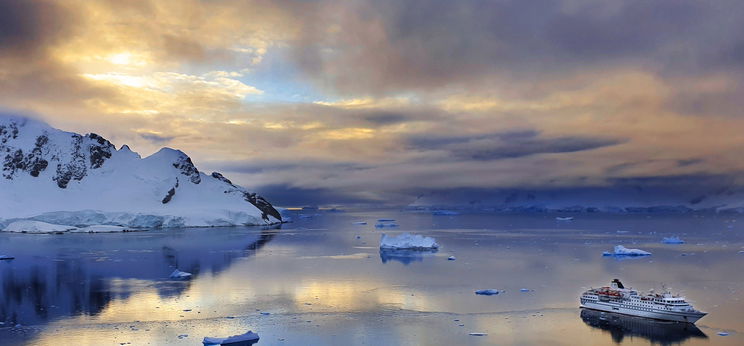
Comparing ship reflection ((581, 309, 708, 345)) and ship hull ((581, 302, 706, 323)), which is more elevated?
ship hull ((581, 302, 706, 323))

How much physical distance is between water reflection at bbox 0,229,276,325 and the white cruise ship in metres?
23.8

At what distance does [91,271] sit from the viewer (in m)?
45.2

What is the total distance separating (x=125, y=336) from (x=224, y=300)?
8.55 m

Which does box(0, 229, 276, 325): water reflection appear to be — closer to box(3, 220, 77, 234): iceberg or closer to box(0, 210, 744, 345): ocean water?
box(0, 210, 744, 345): ocean water

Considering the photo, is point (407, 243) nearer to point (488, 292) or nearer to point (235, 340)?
point (488, 292)

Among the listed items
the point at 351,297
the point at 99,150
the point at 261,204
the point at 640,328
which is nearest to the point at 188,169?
the point at 261,204

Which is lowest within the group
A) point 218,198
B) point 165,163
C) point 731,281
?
point 731,281

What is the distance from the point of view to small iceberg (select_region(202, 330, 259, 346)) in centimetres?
2208

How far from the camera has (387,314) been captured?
2866 cm

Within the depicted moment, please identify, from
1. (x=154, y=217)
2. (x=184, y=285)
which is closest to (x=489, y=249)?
(x=184, y=285)

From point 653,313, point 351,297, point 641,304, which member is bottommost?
point 653,313

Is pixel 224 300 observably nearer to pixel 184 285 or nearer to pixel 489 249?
pixel 184 285

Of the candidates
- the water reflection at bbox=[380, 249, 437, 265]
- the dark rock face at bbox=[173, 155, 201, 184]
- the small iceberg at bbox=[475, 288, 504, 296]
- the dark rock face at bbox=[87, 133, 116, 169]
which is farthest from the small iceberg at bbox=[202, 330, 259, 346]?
the dark rock face at bbox=[87, 133, 116, 169]

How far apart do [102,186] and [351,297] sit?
10039cm
